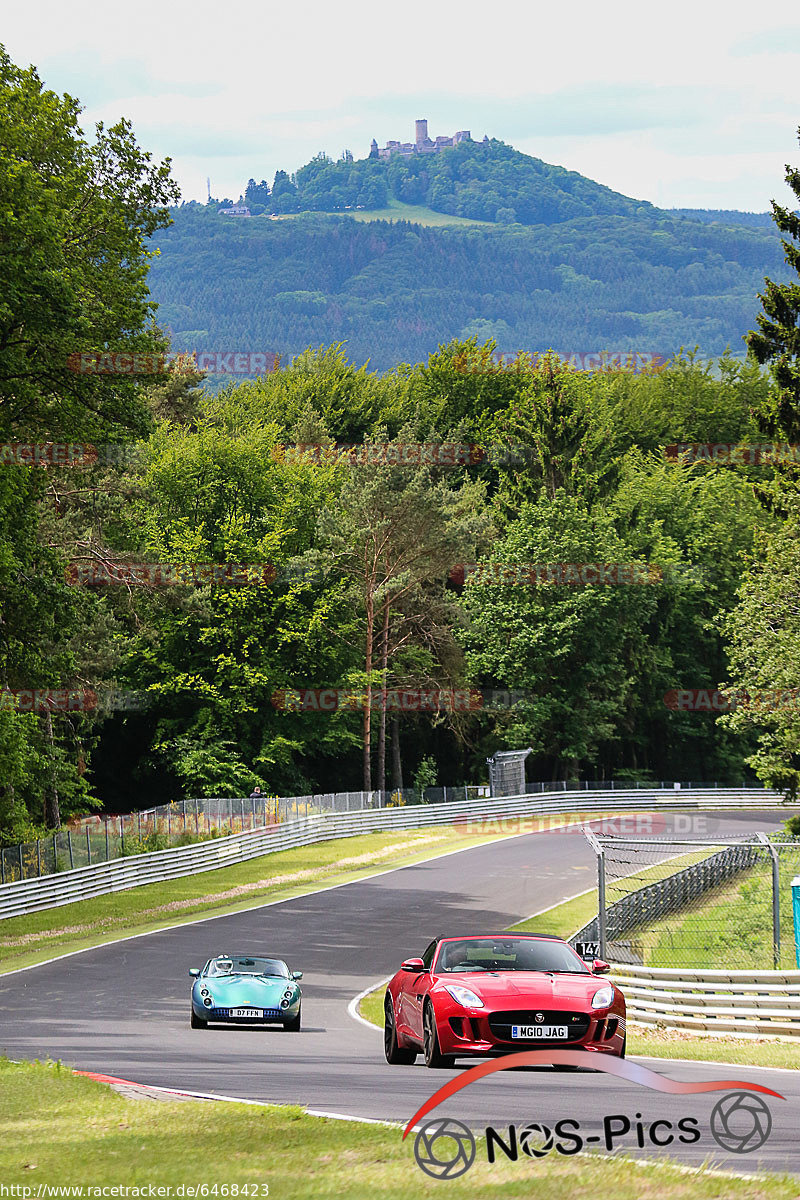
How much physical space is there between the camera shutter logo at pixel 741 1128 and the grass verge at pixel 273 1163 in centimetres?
94

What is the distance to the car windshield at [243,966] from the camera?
19.2 m

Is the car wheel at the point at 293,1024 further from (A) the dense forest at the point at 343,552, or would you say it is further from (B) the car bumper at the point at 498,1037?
(A) the dense forest at the point at 343,552

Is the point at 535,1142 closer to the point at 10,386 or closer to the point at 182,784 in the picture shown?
the point at 10,386

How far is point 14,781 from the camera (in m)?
30.5

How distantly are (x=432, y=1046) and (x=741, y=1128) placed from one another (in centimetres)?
319

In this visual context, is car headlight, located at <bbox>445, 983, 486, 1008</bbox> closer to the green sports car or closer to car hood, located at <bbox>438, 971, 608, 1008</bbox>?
car hood, located at <bbox>438, 971, 608, 1008</bbox>

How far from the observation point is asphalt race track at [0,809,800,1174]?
989cm

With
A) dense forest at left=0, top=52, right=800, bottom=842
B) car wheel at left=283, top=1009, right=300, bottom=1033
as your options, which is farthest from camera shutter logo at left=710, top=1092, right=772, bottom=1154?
dense forest at left=0, top=52, right=800, bottom=842

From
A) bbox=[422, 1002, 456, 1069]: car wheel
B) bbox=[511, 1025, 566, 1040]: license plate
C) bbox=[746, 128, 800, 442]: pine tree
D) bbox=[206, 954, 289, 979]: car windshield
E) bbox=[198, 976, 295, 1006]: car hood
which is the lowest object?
bbox=[198, 976, 295, 1006]: car hood

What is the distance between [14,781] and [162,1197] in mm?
24593

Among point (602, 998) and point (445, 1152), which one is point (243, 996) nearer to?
point (602, 998)

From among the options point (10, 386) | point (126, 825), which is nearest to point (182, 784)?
point (126, 825)

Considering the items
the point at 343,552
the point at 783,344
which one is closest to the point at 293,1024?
the point at 783,344

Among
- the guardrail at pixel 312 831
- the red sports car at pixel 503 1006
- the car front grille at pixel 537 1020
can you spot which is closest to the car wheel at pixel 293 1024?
the red sports car at pixel 503 1006
